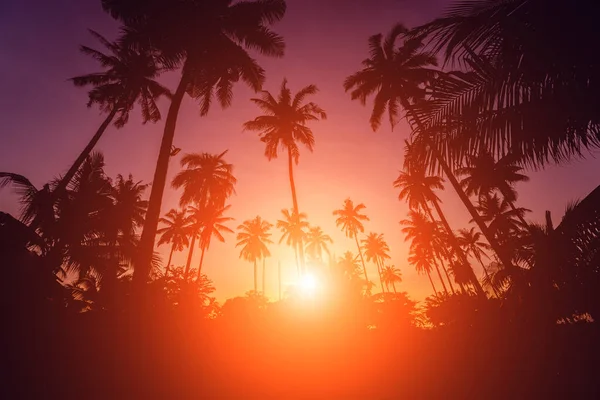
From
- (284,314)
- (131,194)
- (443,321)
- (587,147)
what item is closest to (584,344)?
(443,321)

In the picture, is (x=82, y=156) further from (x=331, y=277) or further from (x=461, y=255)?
(x=461, y=255)

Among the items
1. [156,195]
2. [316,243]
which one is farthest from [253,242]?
[156,195]

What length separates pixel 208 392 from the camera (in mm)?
7336

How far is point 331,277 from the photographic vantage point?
70.0 ft

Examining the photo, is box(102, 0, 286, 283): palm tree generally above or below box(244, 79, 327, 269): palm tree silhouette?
below

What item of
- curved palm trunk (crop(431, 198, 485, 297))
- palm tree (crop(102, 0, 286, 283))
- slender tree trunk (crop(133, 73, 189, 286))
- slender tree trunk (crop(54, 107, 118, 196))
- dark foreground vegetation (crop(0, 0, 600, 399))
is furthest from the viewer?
curved palm trunk (crop(431, 198, 485, 297))

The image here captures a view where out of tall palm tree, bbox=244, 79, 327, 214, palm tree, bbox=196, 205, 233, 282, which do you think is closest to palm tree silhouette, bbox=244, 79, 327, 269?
tall palm tree, bbox=244, 79, 327, 214

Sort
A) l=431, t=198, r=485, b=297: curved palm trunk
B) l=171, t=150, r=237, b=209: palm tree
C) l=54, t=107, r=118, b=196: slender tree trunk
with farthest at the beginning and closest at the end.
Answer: l=171, t=150, r=237, b=209: palm tree → l=431, t=198, r=485, b=297: curved palm trunk → l=54, t=107, r=118, b=196: slender tree trunk

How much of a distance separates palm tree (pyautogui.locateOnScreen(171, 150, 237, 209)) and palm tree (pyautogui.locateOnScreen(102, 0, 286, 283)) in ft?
53.9

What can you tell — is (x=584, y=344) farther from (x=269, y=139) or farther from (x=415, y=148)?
(x=269, y=139)

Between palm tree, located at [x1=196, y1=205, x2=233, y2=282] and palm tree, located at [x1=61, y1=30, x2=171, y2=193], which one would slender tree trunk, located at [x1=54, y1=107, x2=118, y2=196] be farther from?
palm tree, located at [x1=196, y1=205, x2=233, y2=282]

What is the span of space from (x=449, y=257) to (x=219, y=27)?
3385 centimetres

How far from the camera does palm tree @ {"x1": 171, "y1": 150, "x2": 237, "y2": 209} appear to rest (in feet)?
94.9

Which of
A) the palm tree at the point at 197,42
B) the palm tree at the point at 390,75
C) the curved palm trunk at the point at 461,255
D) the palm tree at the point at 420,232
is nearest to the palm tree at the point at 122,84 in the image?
the palm tree at the point at 197,42
